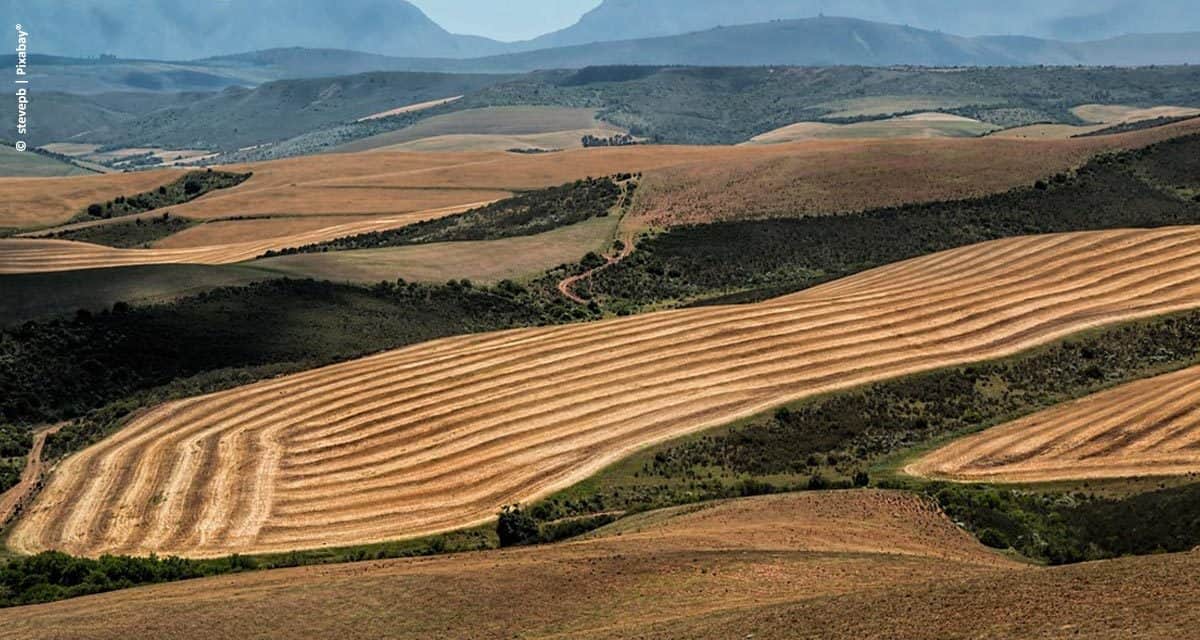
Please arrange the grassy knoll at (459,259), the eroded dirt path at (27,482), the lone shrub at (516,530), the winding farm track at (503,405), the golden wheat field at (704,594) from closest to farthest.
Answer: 1. the golden wheat field at (704,594)
2. the lone shrub at (516,530)
3. the winding farm track at (503,405)
4. the eroded dirt path at (27,482)
5. the grassy knoll at (459,259)

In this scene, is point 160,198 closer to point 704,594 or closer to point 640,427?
point 640,427

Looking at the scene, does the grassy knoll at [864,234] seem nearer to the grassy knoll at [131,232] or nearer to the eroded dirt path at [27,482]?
the eroded dirt path at [27,482]

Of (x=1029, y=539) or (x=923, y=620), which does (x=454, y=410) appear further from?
(x=923, y=620)

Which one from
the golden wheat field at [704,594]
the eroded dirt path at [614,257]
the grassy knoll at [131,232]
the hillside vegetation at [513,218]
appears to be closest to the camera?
the golden wheat field at [704,594]

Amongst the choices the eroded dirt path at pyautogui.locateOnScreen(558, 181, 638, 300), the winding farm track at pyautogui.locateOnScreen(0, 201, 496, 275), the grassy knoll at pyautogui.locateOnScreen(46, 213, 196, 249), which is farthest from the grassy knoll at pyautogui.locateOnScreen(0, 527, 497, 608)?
the grassy knoll at pyautogui.locateOnScreen(46, 213, 196, 249)

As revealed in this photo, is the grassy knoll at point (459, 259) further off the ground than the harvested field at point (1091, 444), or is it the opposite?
the grassy knoll at point (459, 259)

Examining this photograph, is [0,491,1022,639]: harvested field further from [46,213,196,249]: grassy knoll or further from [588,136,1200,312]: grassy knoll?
[46,213,196,249]: grassy knoll

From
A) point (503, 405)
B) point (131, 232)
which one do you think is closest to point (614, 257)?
point (503, 405)

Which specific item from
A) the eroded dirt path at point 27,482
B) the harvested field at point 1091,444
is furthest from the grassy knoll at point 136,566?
the harvested field at point 1091,444
